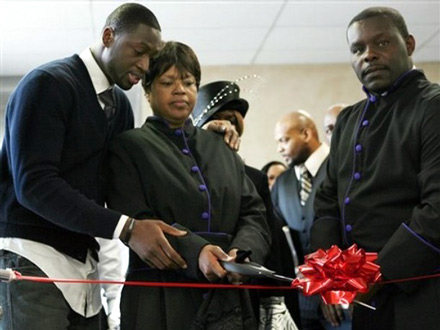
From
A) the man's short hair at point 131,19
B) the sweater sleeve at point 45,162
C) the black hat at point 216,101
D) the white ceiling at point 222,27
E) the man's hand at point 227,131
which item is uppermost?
the white ceiling at point 222,27

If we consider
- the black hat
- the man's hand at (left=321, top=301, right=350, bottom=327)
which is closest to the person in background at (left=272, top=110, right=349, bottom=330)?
Result: the man's hand at (left=321, top=301, right=350, bottom=327)

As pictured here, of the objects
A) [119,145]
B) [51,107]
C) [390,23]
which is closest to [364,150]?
[390,23]

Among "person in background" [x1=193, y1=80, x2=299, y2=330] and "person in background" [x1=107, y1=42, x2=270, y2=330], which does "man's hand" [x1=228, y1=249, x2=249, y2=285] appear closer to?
"person in background" [x1=107, y1=42, x2=270, y2=330]

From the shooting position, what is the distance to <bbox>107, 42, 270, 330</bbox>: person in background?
217cm

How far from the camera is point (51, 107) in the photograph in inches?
83.2

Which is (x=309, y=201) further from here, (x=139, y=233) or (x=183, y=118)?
(x=139, y=233)

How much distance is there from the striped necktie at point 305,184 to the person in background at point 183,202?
5.29 feet

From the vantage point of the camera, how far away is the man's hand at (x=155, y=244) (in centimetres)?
209

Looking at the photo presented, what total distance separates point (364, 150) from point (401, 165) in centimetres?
15

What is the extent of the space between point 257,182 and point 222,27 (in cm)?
287

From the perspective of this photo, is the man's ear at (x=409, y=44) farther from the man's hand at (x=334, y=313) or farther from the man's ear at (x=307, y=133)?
the man's ear at (x=307, y=133)

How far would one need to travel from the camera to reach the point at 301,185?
4.11 metres

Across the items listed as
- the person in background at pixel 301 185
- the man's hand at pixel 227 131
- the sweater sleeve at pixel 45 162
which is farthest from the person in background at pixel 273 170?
the sweater sleeve at pixel 45 162

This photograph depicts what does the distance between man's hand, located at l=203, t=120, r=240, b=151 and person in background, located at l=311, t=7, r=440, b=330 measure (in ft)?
1.10
